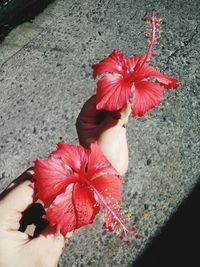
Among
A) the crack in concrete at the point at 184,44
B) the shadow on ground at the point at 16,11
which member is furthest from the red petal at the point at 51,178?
the shadow on ground at the point at 16,11

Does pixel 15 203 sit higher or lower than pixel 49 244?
higher

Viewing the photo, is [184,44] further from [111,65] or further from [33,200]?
[33,200]

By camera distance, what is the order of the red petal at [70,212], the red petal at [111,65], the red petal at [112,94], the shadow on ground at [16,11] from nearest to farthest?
1. the red petal at [70,212]
2. the red petal at [112,94]
3. the red petal at [111,65]
4. the shadow on ground at [16,11]

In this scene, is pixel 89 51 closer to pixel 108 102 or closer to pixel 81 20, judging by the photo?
pixel 81 20

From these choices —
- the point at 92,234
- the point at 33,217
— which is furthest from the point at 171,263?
the point at 33,217

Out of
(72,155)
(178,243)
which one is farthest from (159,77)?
(178,243)

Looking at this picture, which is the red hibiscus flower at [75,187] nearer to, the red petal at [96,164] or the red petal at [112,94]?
the red petal at [96,164]

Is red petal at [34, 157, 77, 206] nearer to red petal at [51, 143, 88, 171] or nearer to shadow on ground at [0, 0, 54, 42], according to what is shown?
red petal at [51, 143, 88, 171]
